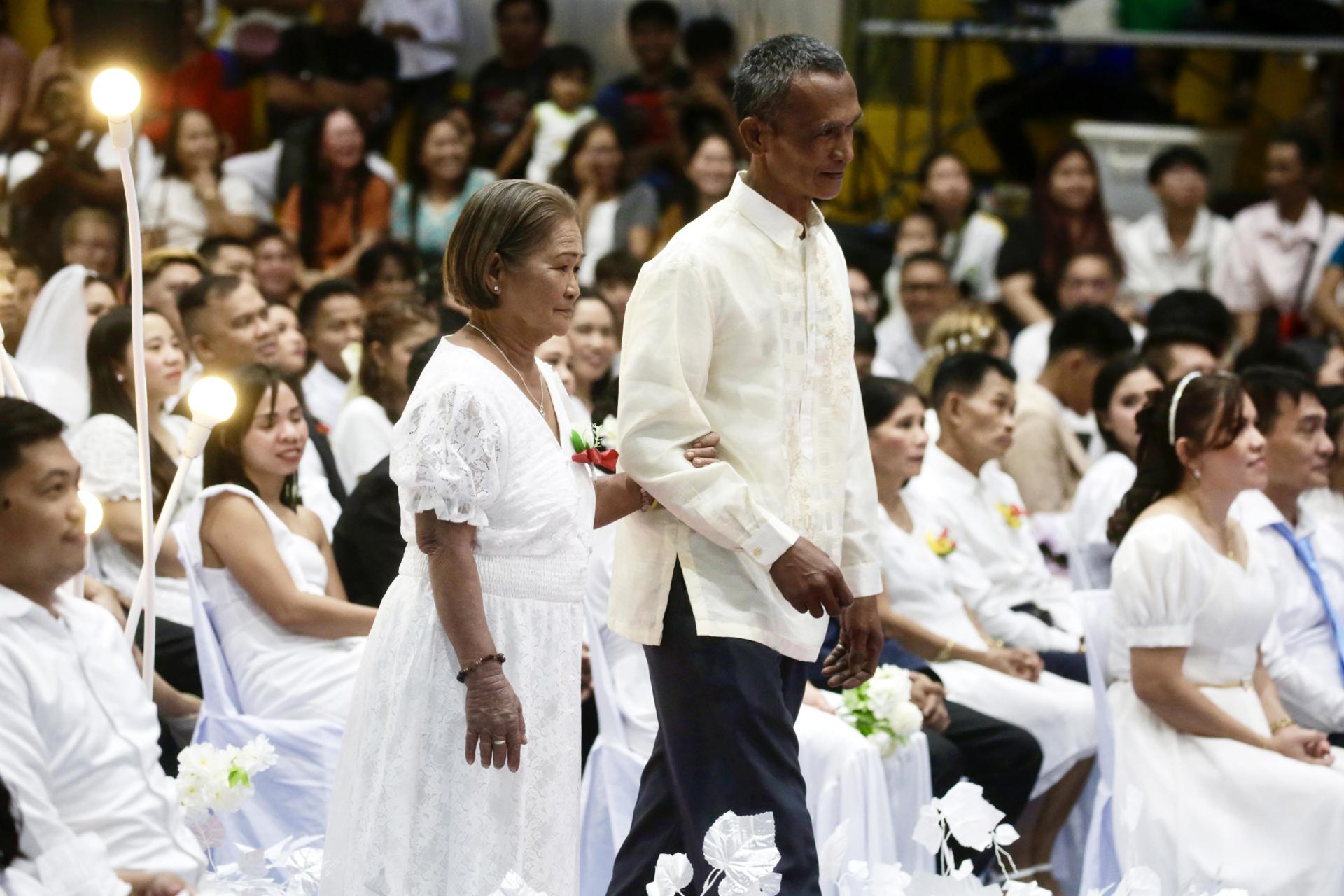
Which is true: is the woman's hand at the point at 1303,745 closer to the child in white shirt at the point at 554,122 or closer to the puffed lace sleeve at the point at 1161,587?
the puffed lace sleeve at the point at 1161,587

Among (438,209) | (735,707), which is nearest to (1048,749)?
(735,707)

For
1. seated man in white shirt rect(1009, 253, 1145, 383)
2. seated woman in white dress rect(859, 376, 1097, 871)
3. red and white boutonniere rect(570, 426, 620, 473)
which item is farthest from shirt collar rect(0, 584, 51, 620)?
seated man in white shirt rect(1009, 253, 1145, 383)

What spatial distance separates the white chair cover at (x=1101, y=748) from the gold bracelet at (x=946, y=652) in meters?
0.59

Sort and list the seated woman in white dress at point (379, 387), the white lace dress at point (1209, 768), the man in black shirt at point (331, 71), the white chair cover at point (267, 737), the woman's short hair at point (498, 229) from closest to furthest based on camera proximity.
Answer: the woman's short hair at point (498, 229)
the white chair cover at point (267, 737)
the white lace dress at point (1209, 768)
the seated woman in white dress at point (379, 387)
the man in black shirt at point (331, 71)

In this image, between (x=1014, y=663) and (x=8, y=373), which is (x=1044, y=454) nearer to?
(x=1014, y=663)

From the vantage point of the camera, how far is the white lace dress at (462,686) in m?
2.62

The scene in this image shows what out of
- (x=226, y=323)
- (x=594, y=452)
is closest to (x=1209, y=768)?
(x=594, y=452)

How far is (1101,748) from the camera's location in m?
3.99

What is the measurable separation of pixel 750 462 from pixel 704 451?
4.7 inches

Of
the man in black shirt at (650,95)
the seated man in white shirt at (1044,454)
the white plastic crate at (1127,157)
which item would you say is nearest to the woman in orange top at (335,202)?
the man in black shirt at (650,95)

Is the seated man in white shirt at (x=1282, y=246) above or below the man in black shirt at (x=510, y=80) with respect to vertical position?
below

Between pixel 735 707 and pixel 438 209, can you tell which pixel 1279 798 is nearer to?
pixel 735 707

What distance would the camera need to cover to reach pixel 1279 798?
3.78m

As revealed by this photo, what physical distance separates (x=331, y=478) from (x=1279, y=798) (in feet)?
8.10
